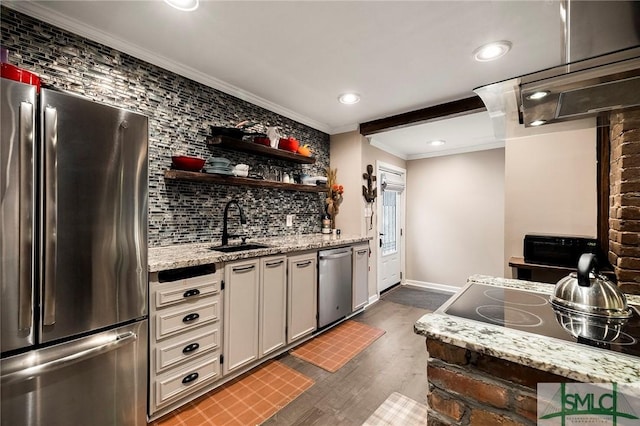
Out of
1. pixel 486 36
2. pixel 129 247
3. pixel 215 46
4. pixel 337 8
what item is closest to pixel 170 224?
pixel 129 247

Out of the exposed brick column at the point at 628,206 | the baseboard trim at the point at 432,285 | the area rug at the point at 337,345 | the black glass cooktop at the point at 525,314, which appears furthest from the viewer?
the baseboard trim at the point at 432,285

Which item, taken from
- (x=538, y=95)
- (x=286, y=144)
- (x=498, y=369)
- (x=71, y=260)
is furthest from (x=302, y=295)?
(x=538, y=95)

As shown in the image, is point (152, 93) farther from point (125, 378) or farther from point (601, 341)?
Answer: point (601, 341)

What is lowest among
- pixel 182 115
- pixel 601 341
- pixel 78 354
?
pixel 78 354

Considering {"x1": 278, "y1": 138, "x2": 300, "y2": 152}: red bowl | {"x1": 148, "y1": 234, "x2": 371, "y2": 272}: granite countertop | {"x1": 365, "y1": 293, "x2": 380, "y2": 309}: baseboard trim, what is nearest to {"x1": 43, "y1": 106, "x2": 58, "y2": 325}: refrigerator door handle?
{"x1": 148, "y1": 234, "x2": 371, "y2": 272}: granite countertop

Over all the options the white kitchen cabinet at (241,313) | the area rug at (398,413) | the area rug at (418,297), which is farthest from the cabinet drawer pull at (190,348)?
the area rug at (418,297)

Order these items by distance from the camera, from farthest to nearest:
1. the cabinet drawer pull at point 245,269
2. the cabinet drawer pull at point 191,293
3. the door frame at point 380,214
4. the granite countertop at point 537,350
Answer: the door frame at point 380,214 → the cabinet drawer pull at point 245,269 → the cabinet drawer pull at point 191,293 → the granite countertop at point 537,350

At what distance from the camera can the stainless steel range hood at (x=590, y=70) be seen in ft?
3.04

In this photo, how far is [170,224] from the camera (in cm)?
221

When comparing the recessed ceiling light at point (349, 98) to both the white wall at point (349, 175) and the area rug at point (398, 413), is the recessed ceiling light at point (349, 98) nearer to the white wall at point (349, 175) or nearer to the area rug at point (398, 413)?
the white wall at point (349, 175)

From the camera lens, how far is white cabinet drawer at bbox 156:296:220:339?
5.36 ft

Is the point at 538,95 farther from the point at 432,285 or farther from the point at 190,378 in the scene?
the point at 432,285

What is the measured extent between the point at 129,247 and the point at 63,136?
61cm

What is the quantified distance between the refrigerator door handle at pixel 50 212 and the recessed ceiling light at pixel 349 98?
A: 90.7 inches
